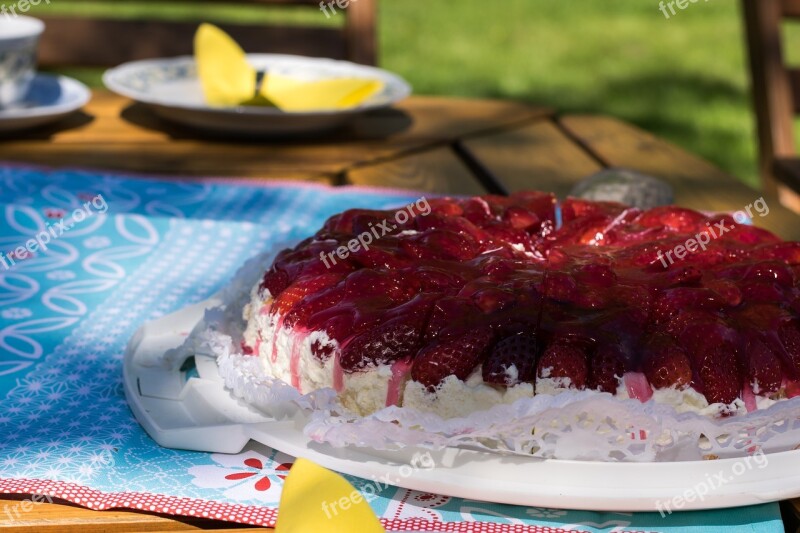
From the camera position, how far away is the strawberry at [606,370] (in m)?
0.95

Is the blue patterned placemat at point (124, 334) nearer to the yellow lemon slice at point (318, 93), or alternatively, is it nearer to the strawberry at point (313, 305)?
the strawberry at point (313, 305)

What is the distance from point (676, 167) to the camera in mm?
2043

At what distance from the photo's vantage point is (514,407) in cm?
92

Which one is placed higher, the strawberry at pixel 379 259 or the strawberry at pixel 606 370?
the strawberry at pixel 379 259

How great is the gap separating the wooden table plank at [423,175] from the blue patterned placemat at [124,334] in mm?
72

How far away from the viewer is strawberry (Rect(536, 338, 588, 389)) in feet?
3.10

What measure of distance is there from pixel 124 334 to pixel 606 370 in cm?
61

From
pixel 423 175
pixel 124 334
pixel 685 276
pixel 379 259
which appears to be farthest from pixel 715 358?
pixel 423 175

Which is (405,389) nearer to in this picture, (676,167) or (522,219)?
(522,219)

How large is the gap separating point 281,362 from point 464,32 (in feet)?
16.7

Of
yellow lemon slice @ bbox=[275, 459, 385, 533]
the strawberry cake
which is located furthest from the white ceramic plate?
yellow lemon slice @ bbox=[275, 459, 385, 533]

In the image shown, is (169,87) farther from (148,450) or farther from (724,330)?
(724,330)

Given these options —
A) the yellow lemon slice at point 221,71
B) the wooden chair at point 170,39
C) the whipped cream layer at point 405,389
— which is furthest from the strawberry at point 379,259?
the wooden chair at point 170,39

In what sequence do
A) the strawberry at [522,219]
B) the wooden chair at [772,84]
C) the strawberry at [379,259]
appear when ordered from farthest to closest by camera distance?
1. the wooden chair at [772,84]
2. the strawberry at [522,219]
3. the strawberry at [379,259]
